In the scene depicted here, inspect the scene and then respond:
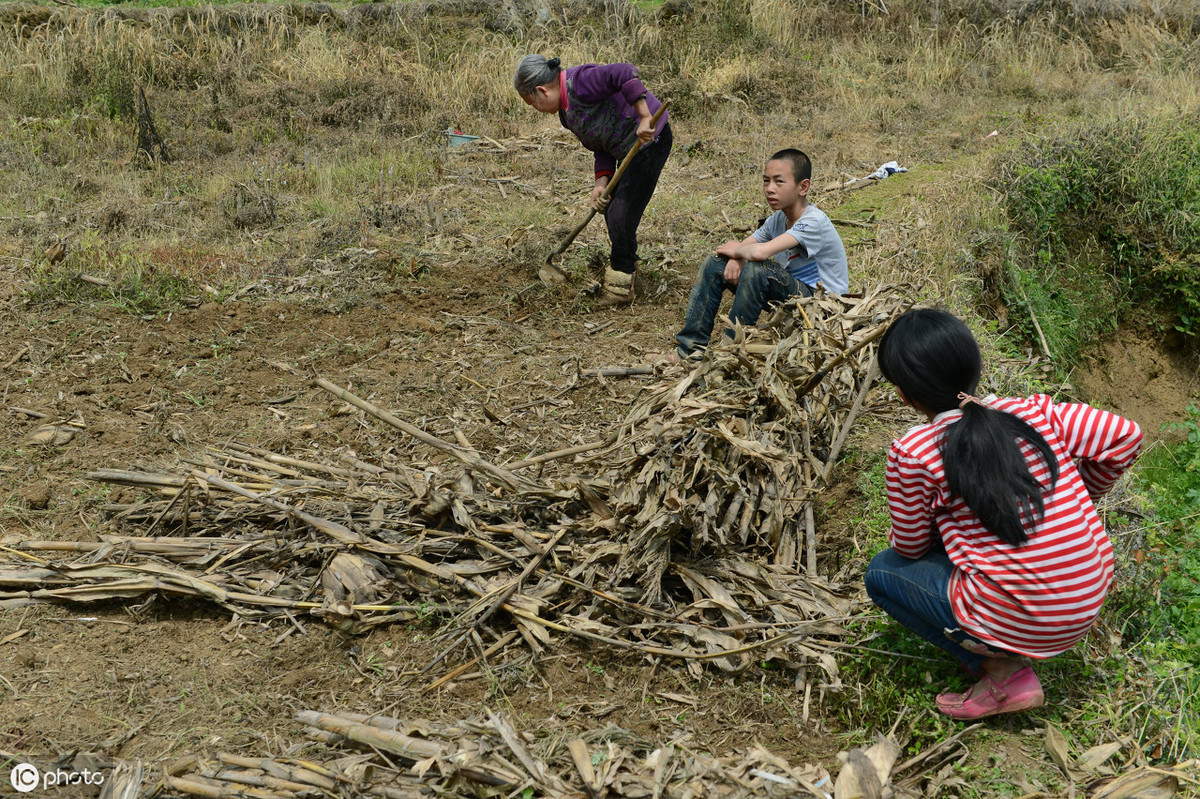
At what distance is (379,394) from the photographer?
15.3 ft

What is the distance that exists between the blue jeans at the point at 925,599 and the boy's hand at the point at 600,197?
129 inches

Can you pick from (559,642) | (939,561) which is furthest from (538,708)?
(939,561)

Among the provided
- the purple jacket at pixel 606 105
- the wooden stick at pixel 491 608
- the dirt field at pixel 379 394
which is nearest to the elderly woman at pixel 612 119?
the purple jacket at pixel 606 105

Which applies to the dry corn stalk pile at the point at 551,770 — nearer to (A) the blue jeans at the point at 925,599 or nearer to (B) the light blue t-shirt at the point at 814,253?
(A) the blue jeans at the point at 925,599

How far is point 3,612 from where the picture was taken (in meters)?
3.03

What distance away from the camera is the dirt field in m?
2.65

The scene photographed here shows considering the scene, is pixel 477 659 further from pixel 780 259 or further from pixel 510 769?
pixel 780 259

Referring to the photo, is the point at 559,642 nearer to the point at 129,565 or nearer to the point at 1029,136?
the point at 129,565

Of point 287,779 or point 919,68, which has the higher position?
point 919,68

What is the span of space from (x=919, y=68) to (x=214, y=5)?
8.43 m

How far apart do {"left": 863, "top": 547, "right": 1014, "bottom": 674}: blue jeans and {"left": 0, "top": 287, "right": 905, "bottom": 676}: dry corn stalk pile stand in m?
0.27

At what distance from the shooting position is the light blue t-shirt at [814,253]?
421 centimetres

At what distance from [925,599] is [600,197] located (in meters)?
3.52

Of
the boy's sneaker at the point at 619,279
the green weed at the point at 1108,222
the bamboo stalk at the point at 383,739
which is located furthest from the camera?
the green weed at the point at 1108,222
